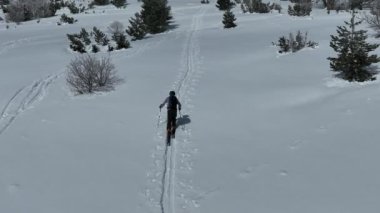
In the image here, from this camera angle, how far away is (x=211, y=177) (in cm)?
883

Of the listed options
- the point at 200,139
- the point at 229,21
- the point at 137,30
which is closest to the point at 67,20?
the point at 137,30

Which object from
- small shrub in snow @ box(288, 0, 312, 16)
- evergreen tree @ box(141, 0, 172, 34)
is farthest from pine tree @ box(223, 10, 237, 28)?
evergreen tree @ box(141, 0, 172, 34)

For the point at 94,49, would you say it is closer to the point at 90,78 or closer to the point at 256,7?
the point at 90,78

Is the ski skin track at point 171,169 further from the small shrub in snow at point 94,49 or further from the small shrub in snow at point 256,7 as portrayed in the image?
the small shrub in snow at point 256,7

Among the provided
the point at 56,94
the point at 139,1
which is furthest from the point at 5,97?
the point at 139,1

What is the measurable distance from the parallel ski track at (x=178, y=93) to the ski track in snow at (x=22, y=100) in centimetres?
450

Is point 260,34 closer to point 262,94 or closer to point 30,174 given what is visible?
point 262,94

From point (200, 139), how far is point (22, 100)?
6.66m

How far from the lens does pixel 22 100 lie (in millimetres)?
14555

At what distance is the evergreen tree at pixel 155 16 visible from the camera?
94.7 feet

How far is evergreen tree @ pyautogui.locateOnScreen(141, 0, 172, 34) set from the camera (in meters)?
28.9

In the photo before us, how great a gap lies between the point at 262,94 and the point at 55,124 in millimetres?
5923

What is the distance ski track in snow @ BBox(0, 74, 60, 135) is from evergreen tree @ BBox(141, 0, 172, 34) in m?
12.4

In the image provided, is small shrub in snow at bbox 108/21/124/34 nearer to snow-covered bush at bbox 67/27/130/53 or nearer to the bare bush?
snow-covered bush at bbox 67/27/130/53
